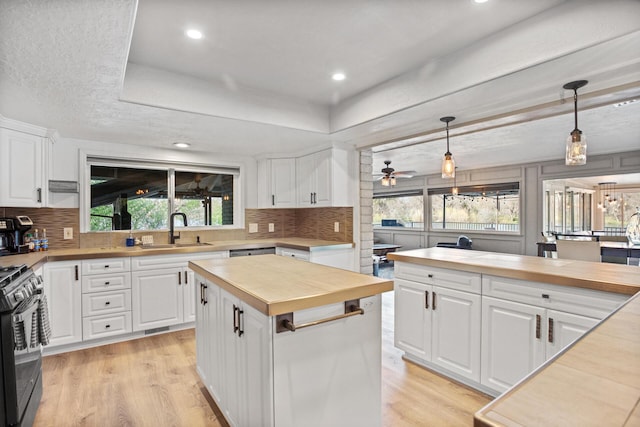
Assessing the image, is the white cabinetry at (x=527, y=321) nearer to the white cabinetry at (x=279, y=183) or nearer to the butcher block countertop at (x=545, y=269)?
the butcher block countertop at (x=545, y=269)

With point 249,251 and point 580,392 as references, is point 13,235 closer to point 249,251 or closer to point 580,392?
point 249,251

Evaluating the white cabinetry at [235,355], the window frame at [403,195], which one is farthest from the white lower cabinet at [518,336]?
the window frame at [403,195]

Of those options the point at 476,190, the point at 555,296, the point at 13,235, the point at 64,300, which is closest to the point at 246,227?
the point at 64,300

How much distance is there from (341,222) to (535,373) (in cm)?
359

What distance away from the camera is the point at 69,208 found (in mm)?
3637

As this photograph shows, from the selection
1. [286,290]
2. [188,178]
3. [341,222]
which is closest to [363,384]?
[286,290]

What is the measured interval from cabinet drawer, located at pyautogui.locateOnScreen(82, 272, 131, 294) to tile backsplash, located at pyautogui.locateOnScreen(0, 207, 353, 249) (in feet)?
2.17

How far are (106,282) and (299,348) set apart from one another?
270cm

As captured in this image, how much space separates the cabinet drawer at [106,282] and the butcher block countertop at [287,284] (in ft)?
4.91

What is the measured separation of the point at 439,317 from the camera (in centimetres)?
252

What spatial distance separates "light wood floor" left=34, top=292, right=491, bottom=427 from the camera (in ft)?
6.85

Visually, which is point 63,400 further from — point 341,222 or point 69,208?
point 341,222

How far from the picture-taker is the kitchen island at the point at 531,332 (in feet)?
2.08

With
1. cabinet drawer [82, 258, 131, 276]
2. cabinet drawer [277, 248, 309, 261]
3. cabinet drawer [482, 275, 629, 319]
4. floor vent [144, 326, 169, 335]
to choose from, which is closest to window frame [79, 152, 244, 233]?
cabinet drawer [82, 258, 131, 276]
